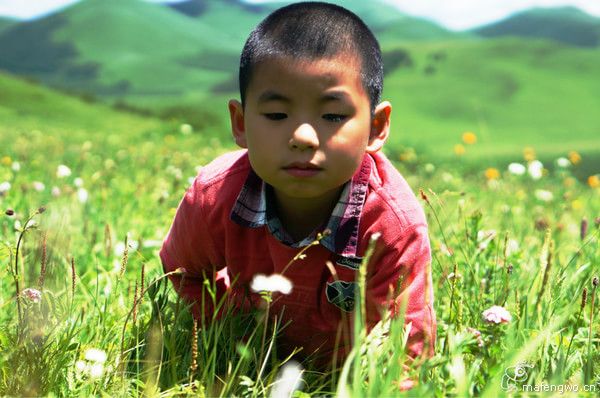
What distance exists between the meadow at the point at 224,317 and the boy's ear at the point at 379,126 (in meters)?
0.28

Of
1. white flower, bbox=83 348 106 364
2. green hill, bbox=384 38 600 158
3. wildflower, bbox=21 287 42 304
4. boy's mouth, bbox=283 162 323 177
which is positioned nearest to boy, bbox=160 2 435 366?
boy's mouth, bbox=283 162 323 177

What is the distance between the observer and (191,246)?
2840 millimetres

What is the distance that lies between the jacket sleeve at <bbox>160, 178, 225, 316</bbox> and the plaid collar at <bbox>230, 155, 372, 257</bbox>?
165mm

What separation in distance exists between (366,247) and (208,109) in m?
11.5

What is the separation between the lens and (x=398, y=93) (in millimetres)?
14852

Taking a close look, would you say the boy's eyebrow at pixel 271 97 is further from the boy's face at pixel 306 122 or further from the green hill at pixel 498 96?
the green hill at pixel 498 96

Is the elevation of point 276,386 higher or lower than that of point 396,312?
lower

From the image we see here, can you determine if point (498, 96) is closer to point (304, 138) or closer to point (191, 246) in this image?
point (191, 246)

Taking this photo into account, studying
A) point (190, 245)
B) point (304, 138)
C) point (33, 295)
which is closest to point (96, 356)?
point (33, 295)

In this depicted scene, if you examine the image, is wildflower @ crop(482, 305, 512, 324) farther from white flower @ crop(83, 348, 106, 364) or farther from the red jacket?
white flower @ crop(83, 348, 106, 364)

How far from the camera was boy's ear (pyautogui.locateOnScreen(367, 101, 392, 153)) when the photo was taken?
103 inches

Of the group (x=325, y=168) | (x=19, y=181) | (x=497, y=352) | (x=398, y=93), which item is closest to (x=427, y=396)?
(x=497, y=352)

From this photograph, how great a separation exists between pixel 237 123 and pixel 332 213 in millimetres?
441

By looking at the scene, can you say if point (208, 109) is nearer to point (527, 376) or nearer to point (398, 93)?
point (398, 93)
